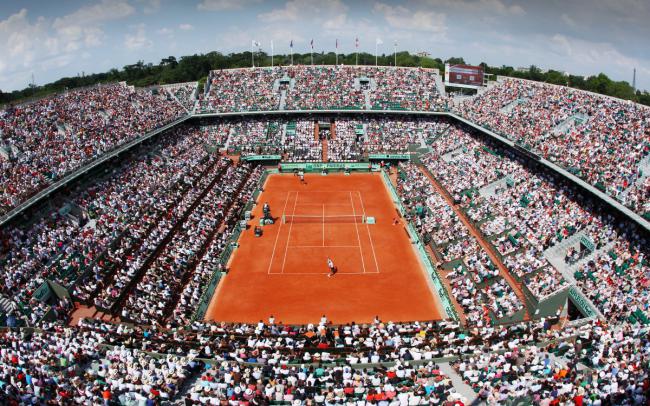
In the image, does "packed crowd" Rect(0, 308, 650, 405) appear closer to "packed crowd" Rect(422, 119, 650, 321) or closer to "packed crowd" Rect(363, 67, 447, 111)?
"packed crowd" Rect(422, 119, 650, 321)

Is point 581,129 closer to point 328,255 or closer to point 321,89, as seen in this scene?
point 328,255

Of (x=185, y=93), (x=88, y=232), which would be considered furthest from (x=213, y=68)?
(x=88, y=232)

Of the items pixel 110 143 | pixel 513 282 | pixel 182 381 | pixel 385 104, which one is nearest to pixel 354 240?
pixel 513 282

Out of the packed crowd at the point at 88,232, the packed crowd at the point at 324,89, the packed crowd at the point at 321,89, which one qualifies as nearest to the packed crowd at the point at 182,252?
the packed crowd at the point at 88,232

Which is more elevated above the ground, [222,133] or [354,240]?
[222,133]

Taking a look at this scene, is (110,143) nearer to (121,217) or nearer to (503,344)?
(121,217)
